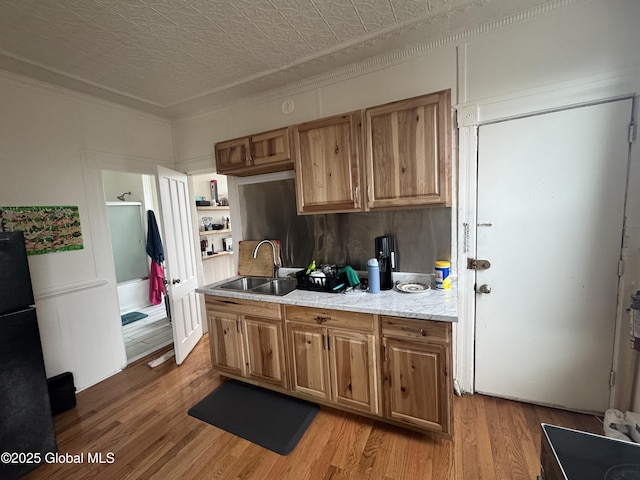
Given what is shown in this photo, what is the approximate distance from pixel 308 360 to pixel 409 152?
167cm

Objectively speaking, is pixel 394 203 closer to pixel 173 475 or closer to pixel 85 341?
pixel 173 475

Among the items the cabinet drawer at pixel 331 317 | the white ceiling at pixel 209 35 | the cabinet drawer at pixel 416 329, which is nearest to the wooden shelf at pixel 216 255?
the white ceiling at pixel 209 35

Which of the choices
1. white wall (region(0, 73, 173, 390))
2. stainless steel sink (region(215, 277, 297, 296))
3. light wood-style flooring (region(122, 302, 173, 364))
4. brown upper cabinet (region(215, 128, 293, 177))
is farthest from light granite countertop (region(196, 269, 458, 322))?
light wood-style flooring (region(122, 302, 173, 364))

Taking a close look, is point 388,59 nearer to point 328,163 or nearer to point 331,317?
point 328,163

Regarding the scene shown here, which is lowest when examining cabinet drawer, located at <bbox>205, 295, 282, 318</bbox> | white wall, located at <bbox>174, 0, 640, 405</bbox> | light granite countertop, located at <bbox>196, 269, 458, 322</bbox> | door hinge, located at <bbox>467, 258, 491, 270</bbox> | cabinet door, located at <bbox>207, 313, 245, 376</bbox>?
cabinet door, located at <bbox>207, 313, 245, 376</bbox>

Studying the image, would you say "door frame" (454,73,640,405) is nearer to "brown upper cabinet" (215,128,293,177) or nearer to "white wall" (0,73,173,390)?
"brown upper cabinet" (215,128,293,177)

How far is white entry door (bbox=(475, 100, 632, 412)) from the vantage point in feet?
5.50

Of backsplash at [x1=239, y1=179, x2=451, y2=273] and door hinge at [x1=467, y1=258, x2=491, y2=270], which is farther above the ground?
backsplash at [x1=239, y1=179, x2=451, y2=273]

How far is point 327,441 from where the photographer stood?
5.79 ft

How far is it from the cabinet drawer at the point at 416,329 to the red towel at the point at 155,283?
14.3ft

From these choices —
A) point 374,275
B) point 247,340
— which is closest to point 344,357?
point 374,275

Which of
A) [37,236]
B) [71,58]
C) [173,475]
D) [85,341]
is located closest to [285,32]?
[71,58]

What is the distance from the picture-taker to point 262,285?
257 centimetres

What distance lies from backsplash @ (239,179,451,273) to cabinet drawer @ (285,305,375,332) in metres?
0.65
